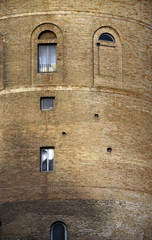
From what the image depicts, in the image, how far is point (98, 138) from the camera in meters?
53.5

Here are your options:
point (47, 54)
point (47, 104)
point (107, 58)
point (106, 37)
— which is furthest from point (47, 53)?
point (106, 37)

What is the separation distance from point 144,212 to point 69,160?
471 centimetres

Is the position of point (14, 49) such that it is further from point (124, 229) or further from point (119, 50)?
point (124, 229)

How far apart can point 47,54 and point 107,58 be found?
10.3ft

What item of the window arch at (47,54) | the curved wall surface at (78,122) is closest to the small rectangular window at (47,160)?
the curved wall surface at (78,122)

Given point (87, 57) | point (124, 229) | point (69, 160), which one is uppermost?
point (87, 57)

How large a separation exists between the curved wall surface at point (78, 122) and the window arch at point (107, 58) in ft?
0.17

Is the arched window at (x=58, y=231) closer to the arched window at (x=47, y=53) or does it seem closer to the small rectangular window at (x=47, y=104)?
the small rectangular window at (x=47, y=104)

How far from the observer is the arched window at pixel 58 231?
170ft

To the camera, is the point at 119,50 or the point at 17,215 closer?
the point at 17,215

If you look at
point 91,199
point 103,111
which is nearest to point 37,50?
point 103,111

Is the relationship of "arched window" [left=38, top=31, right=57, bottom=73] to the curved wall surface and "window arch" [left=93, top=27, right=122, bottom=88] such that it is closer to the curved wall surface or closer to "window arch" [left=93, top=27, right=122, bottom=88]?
the curved wall surface

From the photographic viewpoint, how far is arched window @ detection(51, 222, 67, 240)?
170ft

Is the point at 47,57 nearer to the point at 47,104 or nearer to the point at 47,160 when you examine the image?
the point at 47,104
